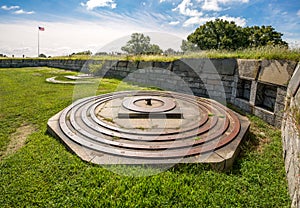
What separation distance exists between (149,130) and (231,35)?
112 feet

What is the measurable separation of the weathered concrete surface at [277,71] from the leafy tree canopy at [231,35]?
28.0m

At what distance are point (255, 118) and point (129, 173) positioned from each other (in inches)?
130

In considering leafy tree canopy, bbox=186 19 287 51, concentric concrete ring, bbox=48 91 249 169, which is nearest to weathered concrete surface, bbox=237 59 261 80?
concentric concrete ring, bbox=48 91 249 169

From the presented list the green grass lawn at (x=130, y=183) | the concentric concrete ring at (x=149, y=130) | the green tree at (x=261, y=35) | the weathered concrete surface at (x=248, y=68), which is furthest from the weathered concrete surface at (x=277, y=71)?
the green tree at (x=261, y=35)

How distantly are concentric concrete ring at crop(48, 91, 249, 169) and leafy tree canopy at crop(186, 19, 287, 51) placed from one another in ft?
95.8

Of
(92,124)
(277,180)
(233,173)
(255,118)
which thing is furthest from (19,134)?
(255,118)

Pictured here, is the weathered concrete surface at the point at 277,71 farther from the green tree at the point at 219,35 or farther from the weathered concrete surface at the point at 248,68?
the green tree at the point at 219,35

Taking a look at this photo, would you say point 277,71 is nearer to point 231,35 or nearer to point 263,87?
point 263,87

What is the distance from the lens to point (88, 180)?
2125 mm

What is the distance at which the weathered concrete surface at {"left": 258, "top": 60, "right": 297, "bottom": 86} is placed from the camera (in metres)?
3.44

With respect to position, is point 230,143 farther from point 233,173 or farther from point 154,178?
point 154,178

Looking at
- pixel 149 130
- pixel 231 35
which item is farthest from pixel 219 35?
pixel 149 130

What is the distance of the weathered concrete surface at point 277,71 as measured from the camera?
344 cm

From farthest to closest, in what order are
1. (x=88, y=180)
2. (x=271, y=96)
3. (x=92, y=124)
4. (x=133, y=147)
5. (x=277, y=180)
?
(x=271, y=96) < (x=92, y=124) < (x=133, y=147) < (x=277, y=180) < (x=88, y=180)
